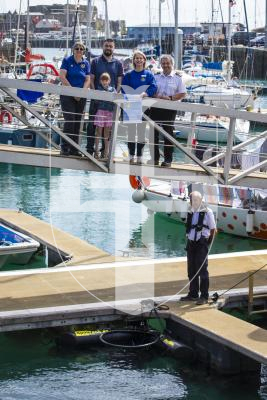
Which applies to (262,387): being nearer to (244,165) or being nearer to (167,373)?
(167,373)

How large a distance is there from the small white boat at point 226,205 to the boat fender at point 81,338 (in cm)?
1011

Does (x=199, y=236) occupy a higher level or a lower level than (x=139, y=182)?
higher

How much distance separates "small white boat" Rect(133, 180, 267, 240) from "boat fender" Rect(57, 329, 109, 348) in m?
10.1

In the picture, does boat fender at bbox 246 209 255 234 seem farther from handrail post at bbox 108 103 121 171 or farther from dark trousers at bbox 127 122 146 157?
handrail post at bbox 108 103 121 171

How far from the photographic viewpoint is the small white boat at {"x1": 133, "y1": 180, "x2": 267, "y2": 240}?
28.8 metres

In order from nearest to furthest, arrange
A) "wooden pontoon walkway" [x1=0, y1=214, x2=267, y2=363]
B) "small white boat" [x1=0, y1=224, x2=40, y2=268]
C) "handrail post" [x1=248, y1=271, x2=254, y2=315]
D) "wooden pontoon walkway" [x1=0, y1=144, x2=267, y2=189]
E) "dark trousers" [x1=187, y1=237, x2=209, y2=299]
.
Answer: "wooden pontoon walkway" [x1=0, y1=214, x2=267, y2=363], "dark trousers" [x1=187, y1=237, x2=209, y2=299], "wooden pontoon walkway" [x1=0, y1=144, x2=267, y2=189], "handrail post" [x1=248, y1=271, x2=254, y2=315], "small white boat" [x1=0, y1=224, x2=40, y2=268]

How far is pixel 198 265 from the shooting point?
17938 millimetres

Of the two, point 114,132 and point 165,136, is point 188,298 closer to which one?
point 165,136

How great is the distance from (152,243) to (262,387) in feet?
41.3

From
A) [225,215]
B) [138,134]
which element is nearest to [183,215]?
[225,215]

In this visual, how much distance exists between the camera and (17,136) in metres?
44.5

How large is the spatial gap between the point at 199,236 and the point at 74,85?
12.2 feet

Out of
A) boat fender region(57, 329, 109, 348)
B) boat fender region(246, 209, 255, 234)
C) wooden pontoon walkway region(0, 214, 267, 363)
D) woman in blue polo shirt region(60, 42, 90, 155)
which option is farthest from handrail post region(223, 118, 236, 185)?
boat fender region(246, 209, 255, 234)

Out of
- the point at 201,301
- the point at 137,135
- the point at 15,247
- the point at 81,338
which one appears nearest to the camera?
the point at 81,338
